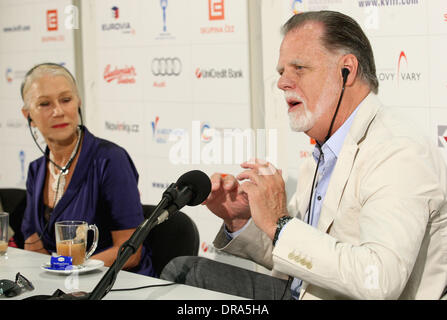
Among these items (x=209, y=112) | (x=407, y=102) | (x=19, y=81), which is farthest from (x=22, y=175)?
(x=407, y=102)

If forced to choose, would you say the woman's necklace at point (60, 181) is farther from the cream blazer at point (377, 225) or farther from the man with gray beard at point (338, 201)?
the cream blazer at point (377, 225)

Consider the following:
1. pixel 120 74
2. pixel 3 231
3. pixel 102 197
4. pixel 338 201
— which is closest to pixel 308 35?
pixel 338 201

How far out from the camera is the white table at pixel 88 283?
5.75 feet

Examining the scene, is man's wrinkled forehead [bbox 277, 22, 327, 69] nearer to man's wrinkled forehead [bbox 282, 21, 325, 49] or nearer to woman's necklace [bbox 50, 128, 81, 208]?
man's wrinkled forehead [bbox 282, 21, 325, 49]

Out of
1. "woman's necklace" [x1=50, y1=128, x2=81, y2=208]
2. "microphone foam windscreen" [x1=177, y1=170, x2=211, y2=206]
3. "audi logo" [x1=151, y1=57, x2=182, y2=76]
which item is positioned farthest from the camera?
"audi logo" [x1=151, y1=57, x2=182, y2=76]

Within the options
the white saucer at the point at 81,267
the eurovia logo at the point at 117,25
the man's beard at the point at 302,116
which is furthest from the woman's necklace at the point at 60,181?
the eurovia logo at the point at 117,25

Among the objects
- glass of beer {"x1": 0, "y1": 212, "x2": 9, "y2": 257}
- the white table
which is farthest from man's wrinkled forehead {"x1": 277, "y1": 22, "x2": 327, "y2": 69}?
glass of beer {"x1": 0, "y1": 212, "x2": 9, "y2": 257}

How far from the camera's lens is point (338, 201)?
184 centimetres

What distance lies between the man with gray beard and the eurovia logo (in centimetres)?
256

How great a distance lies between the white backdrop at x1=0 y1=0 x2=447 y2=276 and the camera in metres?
2.96

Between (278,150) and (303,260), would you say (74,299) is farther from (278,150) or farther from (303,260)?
(278,150)

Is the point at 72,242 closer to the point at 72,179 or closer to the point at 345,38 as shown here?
the point at 72,179

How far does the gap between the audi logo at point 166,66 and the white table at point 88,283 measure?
214cm

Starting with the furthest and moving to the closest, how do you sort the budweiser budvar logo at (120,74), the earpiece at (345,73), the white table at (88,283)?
the budweiser budvar logo at (120,74), the earpiece at (345,73), the white table at (88,283)
